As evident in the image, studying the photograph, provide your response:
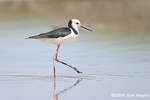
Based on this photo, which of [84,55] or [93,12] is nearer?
[84,55]

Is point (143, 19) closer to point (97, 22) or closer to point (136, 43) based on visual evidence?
point (97, 22)

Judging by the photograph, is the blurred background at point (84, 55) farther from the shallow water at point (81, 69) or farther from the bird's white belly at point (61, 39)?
the bird's white belly at point (61, 39)

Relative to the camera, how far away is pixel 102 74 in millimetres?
10859

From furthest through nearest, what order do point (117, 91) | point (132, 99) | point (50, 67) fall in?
point (50, 67), point (117, 91), point (132, 99)

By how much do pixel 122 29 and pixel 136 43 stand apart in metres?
3.57

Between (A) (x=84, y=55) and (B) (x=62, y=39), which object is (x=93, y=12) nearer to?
(A) (x=84, y=55)

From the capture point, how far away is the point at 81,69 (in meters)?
11.5

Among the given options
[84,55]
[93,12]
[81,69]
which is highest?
[93,12]

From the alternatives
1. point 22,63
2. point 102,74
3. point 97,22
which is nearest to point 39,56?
point 22,63

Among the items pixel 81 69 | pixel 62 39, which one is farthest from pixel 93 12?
pixel 62 39

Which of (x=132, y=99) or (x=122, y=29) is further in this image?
(x=122, y=29)

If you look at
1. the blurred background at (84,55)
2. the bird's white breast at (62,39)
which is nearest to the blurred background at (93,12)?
the blurred background at (84,55)

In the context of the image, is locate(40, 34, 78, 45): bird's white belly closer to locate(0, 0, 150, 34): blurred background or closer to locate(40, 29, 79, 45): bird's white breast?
locate(40, 29, 79, 45): bird's white breast

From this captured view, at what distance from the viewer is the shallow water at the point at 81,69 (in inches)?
367
